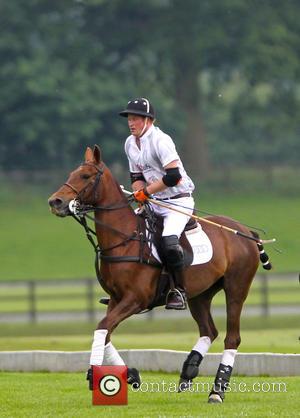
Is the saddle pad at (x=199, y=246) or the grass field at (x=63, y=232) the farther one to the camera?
the grass field at (x=63, y=232)

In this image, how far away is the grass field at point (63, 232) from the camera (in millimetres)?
41312

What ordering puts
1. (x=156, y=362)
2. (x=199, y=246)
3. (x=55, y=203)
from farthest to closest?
(x=156, y=362)
(x=199, y=246)
(x=55, y=203)

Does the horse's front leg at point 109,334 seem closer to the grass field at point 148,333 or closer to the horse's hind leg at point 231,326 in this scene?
the horse's hind leg at point 231,326

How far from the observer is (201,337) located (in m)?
11.9

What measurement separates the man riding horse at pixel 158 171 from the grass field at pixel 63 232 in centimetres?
2722

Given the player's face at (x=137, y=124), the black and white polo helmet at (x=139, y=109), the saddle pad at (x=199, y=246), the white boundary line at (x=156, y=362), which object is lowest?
the white boundary line at (x=156, y=362)

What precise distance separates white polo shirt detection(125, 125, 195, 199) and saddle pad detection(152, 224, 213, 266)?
1.33ft

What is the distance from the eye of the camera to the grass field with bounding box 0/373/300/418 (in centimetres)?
1012

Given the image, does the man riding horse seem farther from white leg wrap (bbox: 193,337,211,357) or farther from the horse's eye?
white leg wrap (bbox: 193,337,211,357)

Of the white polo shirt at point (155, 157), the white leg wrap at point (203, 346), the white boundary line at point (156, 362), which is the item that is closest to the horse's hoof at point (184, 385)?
the white leg wrap at point (203, 346)

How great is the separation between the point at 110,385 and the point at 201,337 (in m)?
1.62

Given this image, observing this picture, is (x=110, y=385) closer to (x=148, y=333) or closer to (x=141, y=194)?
(x=141, y=194)

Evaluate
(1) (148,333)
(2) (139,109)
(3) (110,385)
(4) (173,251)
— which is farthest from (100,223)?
(1) (148,333)

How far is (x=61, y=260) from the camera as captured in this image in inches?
1673
